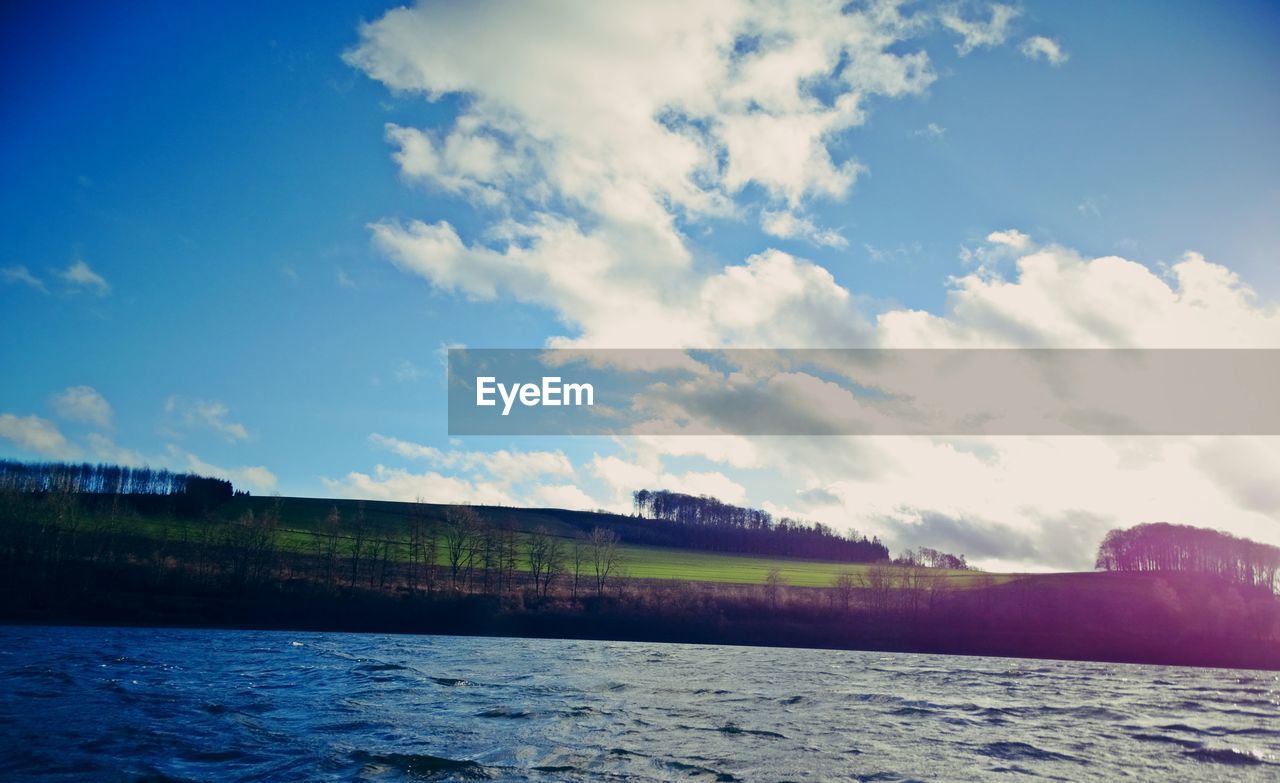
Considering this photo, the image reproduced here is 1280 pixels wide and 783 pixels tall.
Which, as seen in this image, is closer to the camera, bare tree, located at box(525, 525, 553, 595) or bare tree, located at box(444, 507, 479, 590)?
bare tree, located at box(525, 525, 553, 595)

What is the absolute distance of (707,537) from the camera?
187375 mm

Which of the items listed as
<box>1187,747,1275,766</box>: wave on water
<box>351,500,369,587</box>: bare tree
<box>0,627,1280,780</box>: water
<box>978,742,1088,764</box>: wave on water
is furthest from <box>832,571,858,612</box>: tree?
<box>978,742,1088,764</box>: wave on water

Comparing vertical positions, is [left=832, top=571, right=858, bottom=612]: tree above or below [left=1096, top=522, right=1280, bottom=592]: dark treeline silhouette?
below

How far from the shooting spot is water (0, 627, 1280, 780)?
741 inches

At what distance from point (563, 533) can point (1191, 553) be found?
130 metres

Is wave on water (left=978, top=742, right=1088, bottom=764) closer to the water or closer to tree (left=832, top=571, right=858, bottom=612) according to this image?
the water

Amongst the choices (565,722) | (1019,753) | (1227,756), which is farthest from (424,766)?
(1227,756)

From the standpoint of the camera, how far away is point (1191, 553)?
490ft

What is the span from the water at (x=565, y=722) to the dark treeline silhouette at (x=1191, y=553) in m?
119

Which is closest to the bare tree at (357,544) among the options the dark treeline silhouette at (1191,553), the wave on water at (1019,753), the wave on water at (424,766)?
the wave on water at (424,766)

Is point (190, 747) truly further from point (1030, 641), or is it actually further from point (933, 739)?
point (1030, 641)

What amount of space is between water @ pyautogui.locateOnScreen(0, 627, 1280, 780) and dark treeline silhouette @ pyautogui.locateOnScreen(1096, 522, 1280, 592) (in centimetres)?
11936

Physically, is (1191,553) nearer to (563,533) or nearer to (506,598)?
(563,533)

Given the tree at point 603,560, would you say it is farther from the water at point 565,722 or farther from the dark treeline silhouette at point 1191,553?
the dark treeline silhouette at point 1191,553
